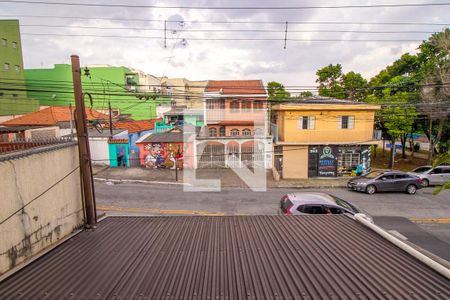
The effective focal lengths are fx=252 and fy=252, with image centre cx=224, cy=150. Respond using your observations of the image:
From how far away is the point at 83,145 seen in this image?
6.09 metres

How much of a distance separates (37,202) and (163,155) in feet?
55.5

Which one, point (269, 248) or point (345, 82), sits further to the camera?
point (345, 82)

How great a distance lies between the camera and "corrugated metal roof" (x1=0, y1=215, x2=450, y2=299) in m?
3.50

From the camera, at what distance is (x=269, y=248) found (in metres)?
4.90

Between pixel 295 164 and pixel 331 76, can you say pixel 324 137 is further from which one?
pixel 331 76

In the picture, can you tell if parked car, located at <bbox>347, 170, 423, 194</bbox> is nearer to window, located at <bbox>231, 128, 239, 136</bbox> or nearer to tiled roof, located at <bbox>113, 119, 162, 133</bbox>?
window, located at <bbox>231, 128, 239, 136</bbox>

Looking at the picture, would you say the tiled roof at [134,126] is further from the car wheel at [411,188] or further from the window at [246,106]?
the car wheel at [411,188]

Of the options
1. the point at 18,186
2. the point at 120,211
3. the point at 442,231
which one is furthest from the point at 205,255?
the point at 442,231

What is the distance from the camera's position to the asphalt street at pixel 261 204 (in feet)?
35.5

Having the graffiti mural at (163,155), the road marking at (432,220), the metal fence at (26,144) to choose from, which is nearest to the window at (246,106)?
the graffiti mural at (163,155)

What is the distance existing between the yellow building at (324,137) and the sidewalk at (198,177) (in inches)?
42.1

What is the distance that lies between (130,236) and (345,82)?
32703mm

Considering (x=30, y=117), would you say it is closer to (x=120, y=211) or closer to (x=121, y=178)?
(x=121, y=178)

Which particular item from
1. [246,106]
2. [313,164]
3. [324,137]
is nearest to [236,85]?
[246,106]
